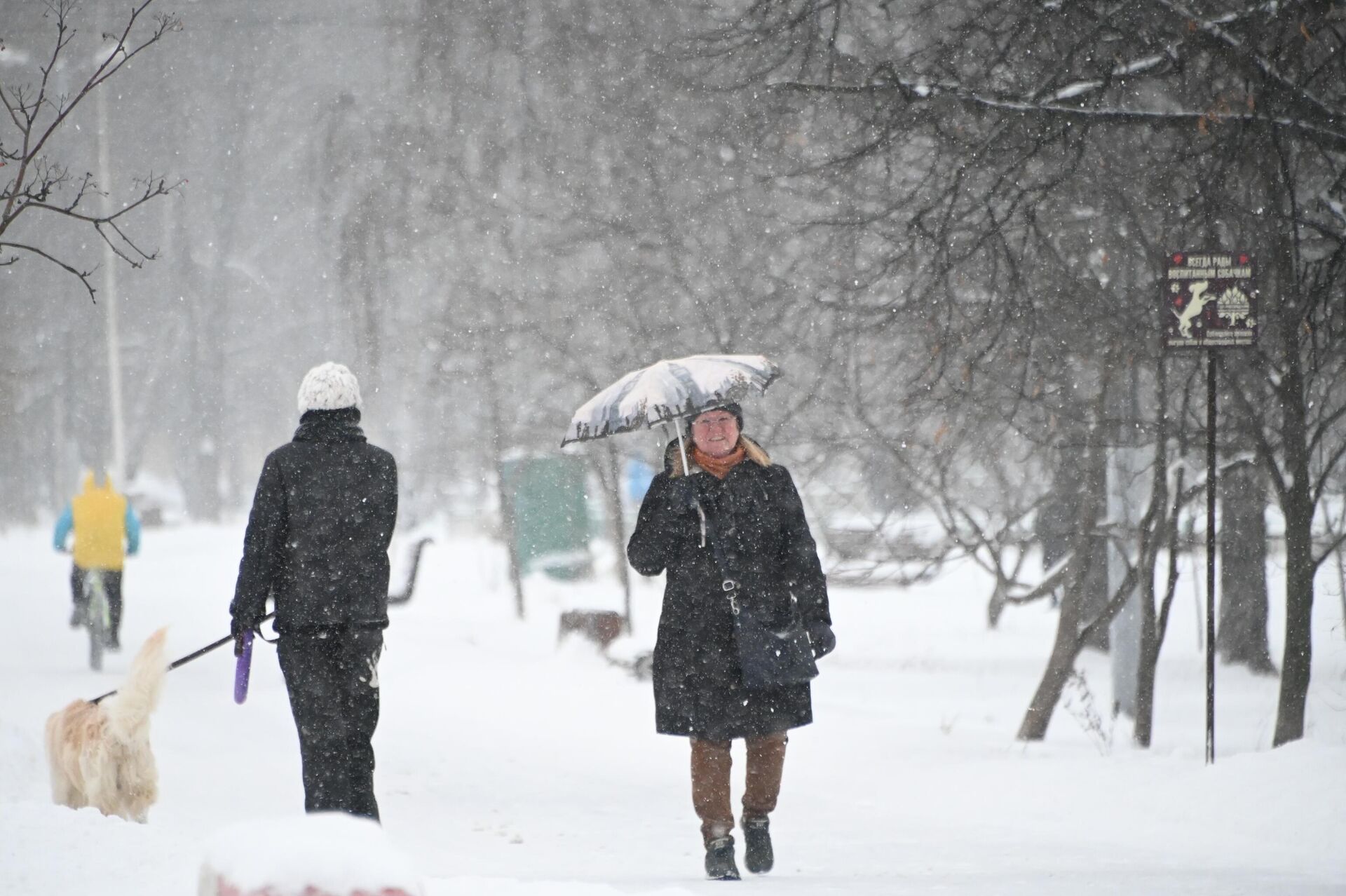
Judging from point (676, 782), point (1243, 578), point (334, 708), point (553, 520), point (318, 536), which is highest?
point (553, 520)

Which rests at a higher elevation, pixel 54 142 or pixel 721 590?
pixel 54 142

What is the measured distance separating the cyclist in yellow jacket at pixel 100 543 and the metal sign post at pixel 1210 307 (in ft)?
33.9

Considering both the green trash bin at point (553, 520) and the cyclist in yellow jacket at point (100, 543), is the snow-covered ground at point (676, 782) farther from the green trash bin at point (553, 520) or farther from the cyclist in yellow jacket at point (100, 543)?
the green trash bin at point (553, 520)

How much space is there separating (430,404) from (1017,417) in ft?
53.0

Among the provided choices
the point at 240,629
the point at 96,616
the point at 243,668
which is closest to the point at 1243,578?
the point at 96,616

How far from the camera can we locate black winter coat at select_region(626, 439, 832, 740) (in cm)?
584

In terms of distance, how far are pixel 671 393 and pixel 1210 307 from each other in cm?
371

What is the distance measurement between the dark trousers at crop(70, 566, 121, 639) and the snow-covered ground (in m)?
0.56

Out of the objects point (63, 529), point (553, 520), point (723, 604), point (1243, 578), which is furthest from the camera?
point (553, 520)

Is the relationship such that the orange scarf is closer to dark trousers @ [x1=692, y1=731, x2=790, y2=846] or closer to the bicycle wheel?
dark trousers @ [x1=692, y1=731, x2=790, y2=846]

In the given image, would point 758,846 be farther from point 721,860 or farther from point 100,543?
point 100,543

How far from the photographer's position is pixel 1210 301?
8297mm

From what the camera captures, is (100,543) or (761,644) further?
(100,543)

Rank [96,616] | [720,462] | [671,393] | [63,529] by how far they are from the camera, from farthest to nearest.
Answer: [63,529] → [96,616] → [671,393] → [720,462]
